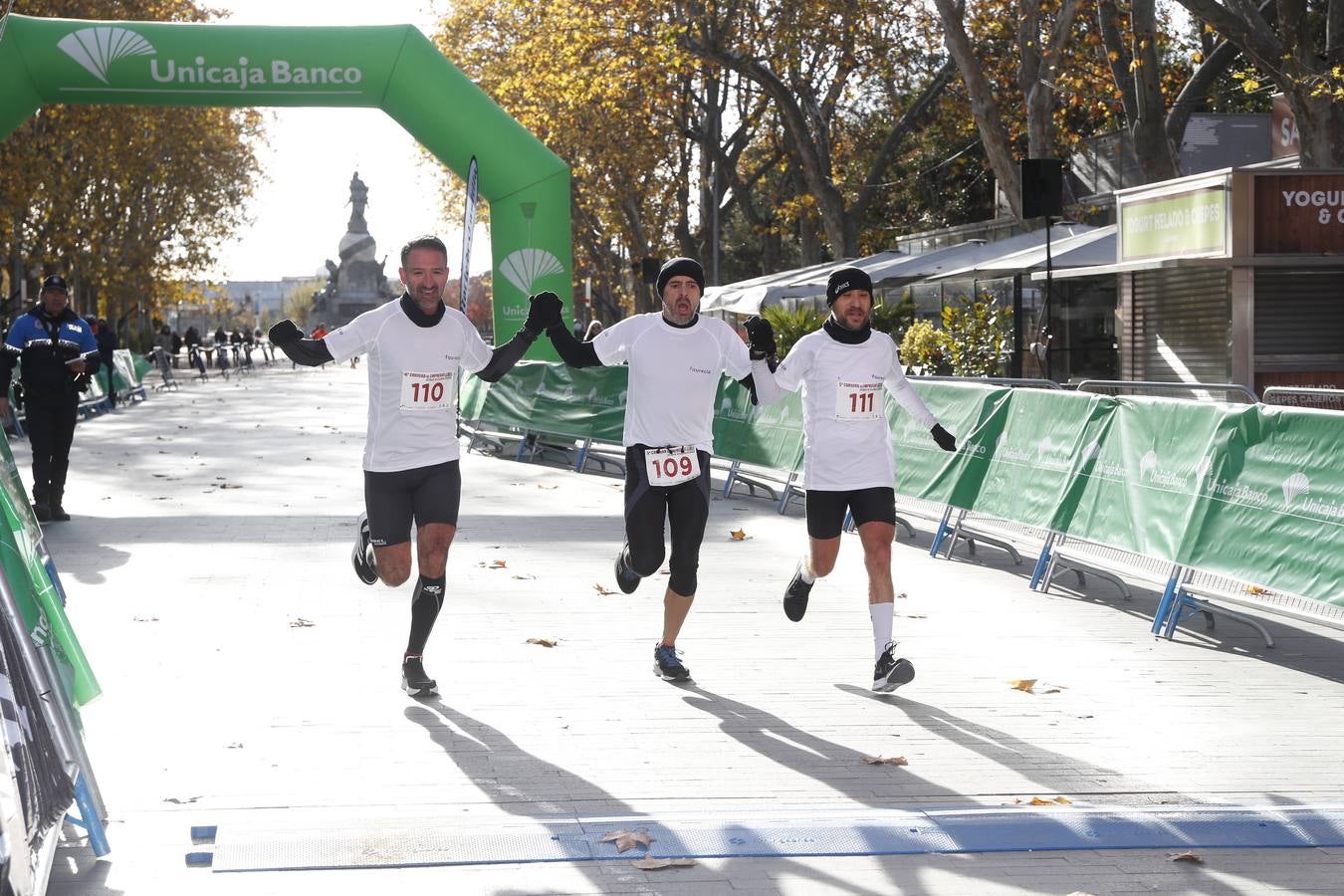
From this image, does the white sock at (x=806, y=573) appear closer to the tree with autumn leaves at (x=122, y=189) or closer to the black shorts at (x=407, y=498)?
the black shorts at (x=407, y=498)

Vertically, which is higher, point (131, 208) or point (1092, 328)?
point (131, 208)

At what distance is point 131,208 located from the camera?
54.7 metres

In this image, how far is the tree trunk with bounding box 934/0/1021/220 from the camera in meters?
23.1

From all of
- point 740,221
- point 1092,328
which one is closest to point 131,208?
point 740,221

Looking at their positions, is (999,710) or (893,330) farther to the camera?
(893,330)

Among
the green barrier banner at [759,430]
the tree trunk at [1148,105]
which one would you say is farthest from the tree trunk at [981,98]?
the green barrier banner at [759,430]

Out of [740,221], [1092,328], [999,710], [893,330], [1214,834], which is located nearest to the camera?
[1214,834]

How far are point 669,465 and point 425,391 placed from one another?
1.06 metres

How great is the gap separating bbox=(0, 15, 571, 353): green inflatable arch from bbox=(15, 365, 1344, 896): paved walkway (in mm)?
9819

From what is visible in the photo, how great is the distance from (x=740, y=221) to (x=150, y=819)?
63308mm

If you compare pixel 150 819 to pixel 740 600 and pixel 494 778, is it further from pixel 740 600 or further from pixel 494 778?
pixel 740 600

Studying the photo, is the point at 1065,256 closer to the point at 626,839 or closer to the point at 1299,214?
the point at 1299,214

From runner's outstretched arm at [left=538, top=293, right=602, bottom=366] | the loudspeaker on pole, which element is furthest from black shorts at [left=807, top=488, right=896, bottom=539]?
the loudspeaker on pole

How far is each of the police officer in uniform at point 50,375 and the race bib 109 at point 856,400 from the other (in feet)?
25.6
